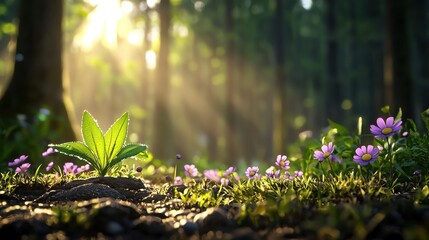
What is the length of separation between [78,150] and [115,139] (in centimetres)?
36

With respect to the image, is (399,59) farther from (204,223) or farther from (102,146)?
(204,223)

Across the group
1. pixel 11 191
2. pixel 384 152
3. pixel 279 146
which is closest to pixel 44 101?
pixel 11 191

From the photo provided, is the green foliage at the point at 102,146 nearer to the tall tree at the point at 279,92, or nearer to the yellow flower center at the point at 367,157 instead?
the yellow flower center at the point at 367,157

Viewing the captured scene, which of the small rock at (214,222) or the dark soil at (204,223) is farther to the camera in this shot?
the small rock at (214,222)

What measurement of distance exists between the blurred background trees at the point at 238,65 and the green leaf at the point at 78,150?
7629mm

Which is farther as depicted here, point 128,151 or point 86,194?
point 128,151

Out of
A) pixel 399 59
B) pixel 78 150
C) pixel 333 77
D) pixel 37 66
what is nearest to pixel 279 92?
pixel 333 77

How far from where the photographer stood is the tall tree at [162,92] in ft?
46.3

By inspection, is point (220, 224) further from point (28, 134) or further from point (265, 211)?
point (28, 134)

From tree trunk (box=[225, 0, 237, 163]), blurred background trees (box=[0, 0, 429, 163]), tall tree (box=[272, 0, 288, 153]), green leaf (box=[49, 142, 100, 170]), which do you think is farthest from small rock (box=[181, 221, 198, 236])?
tree trunk (box=[225, 0, 237, 163])

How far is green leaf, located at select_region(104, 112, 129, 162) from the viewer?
4.77 meters

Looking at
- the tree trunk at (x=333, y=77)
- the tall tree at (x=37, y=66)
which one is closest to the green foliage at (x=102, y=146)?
the tall tree at (x=37, y=66)

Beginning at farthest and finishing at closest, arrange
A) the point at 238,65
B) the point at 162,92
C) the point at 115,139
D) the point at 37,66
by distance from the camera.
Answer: the point at 238,65 → the point at 162,92 → the point at 37,66 → the point at 115,139

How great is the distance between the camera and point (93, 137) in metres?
4.71
